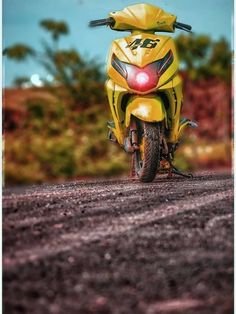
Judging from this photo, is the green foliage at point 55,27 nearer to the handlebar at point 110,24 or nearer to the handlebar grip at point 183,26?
the handlebar at point 110,24

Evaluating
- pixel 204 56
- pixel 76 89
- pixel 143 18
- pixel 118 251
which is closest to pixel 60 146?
pixel 76 89

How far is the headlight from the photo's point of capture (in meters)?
2.68

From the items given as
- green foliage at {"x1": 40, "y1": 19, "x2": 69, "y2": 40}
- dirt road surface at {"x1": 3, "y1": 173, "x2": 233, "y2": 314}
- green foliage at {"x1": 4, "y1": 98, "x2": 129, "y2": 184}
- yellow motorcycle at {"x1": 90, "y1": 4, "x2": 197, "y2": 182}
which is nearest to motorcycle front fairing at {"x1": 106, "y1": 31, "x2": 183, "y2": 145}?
yellow motorcycle at {"x1": 90, "y1": 4, "x2": 197, "y2": 182}

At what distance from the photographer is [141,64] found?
2.67m

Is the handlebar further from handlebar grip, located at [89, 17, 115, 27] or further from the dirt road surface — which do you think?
the dirt road surface

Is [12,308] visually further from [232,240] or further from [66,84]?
[66,84]

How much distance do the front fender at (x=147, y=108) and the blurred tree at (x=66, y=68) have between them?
202 mm

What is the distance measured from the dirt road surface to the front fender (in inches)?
14.9

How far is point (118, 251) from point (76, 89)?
118 cm

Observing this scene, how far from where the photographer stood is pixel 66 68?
2.70 metres

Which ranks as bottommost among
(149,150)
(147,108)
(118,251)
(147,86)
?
(118,251)

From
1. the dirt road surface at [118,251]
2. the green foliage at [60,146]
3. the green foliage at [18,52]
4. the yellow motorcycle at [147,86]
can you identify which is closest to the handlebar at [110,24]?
the yellow motorcycle at [147,86]

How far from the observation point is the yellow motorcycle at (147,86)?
105 inches

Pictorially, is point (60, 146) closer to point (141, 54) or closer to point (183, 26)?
point (141, 54)
